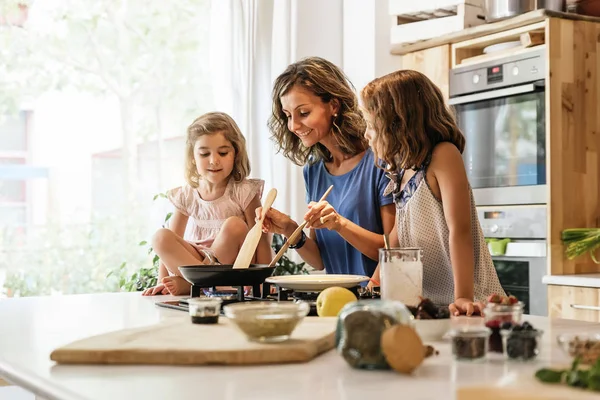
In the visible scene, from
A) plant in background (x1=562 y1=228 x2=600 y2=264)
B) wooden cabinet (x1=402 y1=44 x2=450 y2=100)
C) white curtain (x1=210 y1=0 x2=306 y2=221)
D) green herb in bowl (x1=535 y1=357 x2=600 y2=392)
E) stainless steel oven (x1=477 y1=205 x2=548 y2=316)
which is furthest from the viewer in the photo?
white curtain (x1=210 y1=0 x2=306 y2=221)

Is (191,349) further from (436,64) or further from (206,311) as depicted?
(436,64)

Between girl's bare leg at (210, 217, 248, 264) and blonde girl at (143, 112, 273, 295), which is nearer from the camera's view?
girl's bare leg at (210, 217, 248, 264)

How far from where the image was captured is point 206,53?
4.51 meters

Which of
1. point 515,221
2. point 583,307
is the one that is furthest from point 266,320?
point 515,221

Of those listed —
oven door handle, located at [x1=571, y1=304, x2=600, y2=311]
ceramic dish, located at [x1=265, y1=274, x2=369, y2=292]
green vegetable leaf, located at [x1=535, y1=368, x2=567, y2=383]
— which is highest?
ceramic dish, located at [x1=265, y1=274, x2=369, y2=292]

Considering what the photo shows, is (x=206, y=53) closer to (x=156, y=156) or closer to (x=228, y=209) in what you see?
(x=156, y=156)

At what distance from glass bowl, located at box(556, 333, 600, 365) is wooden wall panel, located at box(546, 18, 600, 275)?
2249 millimetres

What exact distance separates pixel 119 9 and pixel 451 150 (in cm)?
278

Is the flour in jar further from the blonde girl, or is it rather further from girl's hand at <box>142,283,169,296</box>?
the blonde girl

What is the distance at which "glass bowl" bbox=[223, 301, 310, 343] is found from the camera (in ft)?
3.97

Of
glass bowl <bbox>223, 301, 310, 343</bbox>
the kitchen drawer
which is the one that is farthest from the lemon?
the kitchen drawer

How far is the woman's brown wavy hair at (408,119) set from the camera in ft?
6.69

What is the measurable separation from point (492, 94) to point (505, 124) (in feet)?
0.47

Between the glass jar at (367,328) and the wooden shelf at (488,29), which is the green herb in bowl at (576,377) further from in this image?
the wooden shelf at (488,29)
